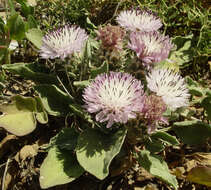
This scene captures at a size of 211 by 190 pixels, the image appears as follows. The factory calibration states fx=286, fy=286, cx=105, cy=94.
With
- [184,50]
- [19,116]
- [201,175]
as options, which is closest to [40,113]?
[19,116]

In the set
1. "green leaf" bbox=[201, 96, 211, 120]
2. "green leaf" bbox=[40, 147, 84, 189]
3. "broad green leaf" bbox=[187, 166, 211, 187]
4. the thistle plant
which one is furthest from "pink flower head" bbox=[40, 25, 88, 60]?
"broad green leaf" bbox=[187, 166, 211, 187]

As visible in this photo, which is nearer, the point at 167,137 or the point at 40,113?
the point at 167,137

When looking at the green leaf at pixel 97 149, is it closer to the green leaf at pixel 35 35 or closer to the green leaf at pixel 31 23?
the green leaf at pixel 35 35

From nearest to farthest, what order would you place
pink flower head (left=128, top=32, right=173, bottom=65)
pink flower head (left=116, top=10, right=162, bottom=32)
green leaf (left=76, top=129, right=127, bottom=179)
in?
green leaf (left=76, top=129, right=127, bottom=179)
pink flower head (left=128, top=32, right=173, bottom=65)
pink flower head (left=116, top=10, right=162, bottom=32)

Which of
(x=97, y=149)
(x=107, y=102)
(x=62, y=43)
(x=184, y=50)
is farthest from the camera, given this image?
(x=184, y=50)

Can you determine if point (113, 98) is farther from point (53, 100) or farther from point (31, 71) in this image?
point (31, 71)

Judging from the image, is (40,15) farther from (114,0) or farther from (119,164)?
(119,164)

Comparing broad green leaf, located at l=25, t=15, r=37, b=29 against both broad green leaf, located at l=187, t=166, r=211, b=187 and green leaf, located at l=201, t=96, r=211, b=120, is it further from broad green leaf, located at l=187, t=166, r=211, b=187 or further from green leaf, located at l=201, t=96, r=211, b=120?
broad green leaf, located at l=187, t=166, r=211, b=187
